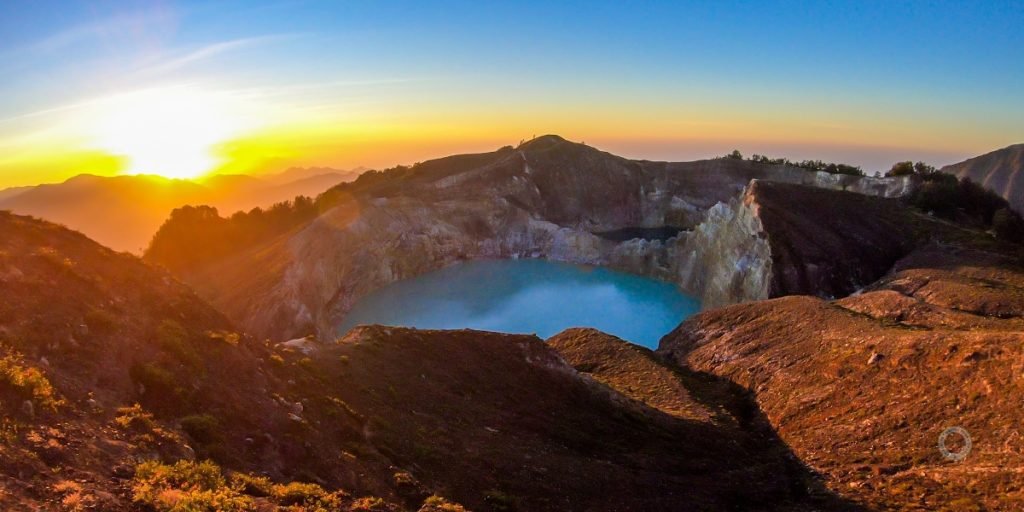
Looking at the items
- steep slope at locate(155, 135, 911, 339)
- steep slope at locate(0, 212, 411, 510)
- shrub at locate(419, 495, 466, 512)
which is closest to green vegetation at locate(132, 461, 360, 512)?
steep slope at locate(0, 212, 411, 510)

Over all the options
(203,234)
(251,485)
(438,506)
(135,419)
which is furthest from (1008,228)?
(203,234)

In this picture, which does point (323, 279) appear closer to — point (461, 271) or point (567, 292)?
point (461, 271)

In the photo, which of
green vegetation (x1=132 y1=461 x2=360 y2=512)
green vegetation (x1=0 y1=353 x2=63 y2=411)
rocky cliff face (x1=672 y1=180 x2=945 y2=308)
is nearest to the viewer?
green vegetation (x1=132 y1=461 x2=360 y2=512)

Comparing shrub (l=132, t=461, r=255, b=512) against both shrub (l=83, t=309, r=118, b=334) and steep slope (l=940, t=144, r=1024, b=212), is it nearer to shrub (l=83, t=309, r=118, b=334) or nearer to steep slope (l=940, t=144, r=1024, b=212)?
shrub (l=83, t=309, r=118, b=334)

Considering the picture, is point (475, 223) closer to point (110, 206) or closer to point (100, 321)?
point (100, 321)

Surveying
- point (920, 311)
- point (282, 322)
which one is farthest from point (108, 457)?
point (282, 322)

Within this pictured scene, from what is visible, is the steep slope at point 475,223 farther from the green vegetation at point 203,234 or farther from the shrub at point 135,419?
the shrub at point 135,419
